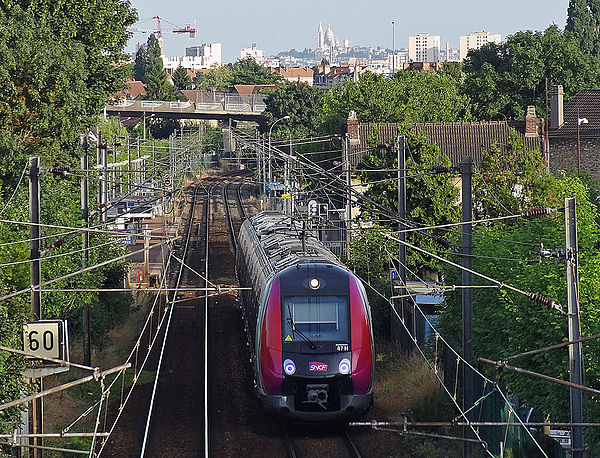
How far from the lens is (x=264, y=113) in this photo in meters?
93.9

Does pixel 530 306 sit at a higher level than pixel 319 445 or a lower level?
higher

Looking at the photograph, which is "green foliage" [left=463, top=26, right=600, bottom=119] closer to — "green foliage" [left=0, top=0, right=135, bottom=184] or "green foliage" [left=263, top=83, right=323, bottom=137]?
"green foliage" [left=263, top=83, right=323, bottom=137]

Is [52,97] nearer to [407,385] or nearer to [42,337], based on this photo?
[407,385]

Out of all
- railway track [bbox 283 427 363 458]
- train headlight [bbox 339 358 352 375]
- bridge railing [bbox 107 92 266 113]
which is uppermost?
bridge railing [bbox 107 92 266 113]

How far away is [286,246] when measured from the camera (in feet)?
67.7

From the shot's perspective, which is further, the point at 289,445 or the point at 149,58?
the point at 149,58

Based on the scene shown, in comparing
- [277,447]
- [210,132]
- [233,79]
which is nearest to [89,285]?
[277,447]

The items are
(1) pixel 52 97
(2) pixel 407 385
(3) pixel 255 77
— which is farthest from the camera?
(3) pixel 255 77

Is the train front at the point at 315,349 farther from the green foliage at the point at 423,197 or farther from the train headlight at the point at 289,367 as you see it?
the green foliage at the point at 423,197

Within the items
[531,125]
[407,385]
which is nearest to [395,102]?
[531,125]

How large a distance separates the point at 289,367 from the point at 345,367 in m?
1.01

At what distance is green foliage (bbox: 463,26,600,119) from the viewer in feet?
205

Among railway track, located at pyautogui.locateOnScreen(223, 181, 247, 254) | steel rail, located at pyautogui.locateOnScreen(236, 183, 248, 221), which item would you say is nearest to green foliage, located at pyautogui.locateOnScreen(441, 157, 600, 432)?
railway track, located at pyautogui.locateOnScreen(223, 181, 247, 254)

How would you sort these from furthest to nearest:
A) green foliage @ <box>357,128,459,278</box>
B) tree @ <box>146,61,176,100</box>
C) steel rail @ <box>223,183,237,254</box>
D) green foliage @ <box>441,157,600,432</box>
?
tree @ <box>146,61,176,100</box> → steel rail @ <box>223,183,237,254</box> → green foliage @ <box>357,128,459,278</box> → green foliage @ <box>441,157,600,432</box>
